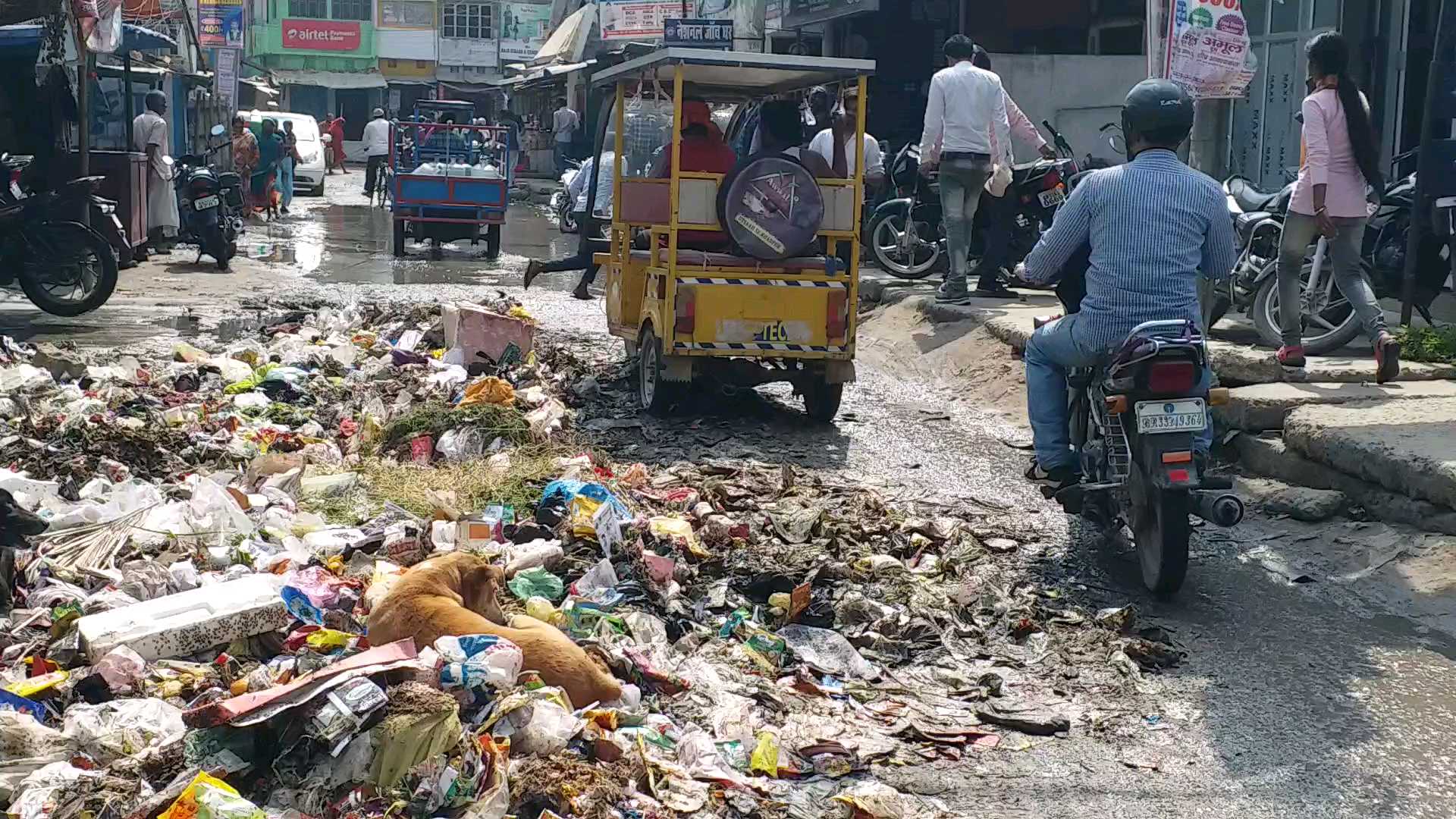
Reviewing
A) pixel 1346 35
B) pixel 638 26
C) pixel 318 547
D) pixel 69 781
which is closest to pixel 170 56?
pixel 638 26

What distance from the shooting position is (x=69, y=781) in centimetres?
347

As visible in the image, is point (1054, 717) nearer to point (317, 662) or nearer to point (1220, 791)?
point (1220, 791)

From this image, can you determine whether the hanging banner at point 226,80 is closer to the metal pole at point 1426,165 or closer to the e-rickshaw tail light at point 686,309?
the e-rickshaw tail light at point 686,309

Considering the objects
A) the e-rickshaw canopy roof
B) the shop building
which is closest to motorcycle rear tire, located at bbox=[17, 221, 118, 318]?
the e-rickshaw canopy roof

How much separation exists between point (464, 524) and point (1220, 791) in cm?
281

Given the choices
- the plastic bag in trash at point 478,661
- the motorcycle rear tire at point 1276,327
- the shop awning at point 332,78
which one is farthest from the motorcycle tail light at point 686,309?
the shop awning at point 332,78

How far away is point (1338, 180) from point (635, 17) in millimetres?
32891

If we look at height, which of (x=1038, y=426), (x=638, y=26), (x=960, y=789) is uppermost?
(x=638, y=26)

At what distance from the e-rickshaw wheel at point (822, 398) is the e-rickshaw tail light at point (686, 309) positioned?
0.88m

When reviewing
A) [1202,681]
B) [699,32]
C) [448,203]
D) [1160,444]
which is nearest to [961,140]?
[1160,444]

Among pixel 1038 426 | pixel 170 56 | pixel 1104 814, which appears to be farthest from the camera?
pixel 170 56

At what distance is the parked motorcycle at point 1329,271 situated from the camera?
885 cm

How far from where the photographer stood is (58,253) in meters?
12.3

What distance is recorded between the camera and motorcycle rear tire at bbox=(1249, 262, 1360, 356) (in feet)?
28.4
